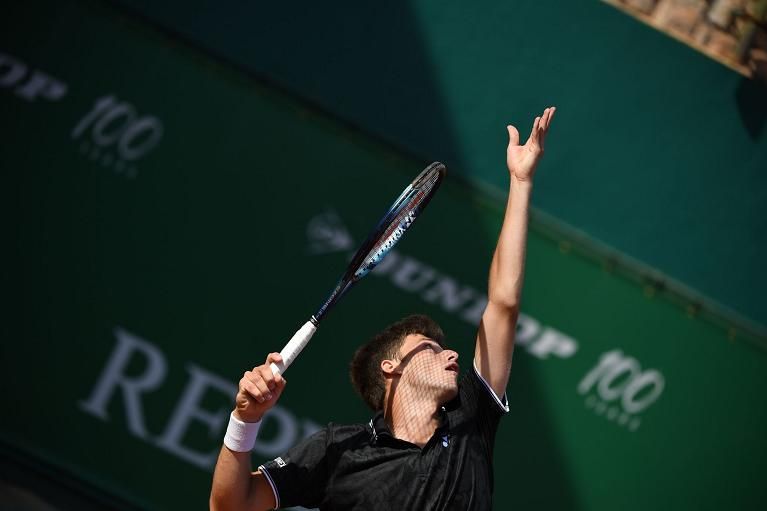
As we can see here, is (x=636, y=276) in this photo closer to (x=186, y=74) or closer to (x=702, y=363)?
(x=702, y=363)

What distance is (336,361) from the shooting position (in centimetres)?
570

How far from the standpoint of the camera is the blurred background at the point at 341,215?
553cm

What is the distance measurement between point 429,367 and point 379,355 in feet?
0.69

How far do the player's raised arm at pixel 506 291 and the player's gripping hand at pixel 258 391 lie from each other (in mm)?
709

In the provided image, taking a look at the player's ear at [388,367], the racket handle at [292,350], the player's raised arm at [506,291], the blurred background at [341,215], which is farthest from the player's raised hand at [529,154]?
the blurred background at [341,215]

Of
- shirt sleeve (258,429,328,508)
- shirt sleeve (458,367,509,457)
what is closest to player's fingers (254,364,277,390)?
shirt sleeve (258,429,328,508)

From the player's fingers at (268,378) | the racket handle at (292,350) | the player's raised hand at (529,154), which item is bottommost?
the player's fingers at (268,378)

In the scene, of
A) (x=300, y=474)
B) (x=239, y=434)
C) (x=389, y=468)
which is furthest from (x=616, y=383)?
(x=239, y=434)

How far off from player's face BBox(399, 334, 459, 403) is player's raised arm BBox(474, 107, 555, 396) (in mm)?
112

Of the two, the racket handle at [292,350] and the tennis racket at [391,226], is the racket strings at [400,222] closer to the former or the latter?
the tennis racket at [391,226]

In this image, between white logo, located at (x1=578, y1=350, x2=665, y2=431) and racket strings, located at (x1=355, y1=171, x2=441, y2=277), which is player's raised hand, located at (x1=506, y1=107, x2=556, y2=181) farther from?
white logo, located at (x1=578, y1=350, x2=665, y2=431)

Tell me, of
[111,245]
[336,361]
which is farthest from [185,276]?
[336,361]

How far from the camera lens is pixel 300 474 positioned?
323 cm

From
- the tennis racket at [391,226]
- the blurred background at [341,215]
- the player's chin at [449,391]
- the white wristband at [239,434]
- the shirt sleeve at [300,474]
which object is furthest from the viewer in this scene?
the blurred background at [341,215]
